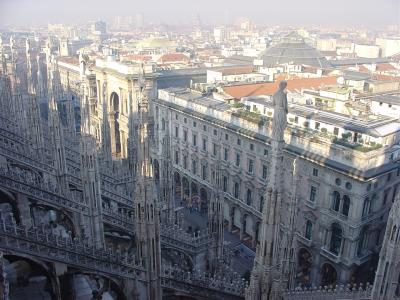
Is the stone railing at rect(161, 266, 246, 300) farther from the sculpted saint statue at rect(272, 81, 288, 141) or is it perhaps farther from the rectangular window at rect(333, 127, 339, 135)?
the rectangular window at rect(333, 127, 339, 135)

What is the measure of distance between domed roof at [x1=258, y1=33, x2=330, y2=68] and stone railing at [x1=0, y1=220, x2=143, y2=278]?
77251mm

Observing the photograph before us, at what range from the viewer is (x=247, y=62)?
97688 mm

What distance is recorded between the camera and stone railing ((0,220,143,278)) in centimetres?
1819

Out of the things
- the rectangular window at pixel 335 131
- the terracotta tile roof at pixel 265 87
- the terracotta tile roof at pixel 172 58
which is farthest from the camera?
the terracotta tile roof at pixel 172 58

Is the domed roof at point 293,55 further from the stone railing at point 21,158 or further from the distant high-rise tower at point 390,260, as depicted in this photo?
the distant high-rise tower at point 390,260

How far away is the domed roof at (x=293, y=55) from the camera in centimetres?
9225

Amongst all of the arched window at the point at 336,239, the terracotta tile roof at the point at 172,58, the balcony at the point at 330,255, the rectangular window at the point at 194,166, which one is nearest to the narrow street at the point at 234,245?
the rectangular window at the point at 194,166

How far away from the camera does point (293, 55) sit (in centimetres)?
9375

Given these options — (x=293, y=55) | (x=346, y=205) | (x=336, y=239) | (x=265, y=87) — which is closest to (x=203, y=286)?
(x=346, y=205)

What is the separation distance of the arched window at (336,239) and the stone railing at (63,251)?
19775mm

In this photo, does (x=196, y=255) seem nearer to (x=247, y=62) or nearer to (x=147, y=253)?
(x=147, y=253)

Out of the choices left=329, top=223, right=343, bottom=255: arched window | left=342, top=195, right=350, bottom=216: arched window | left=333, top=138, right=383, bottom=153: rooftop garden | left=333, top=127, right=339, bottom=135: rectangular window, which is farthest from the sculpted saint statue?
left=333, top=127, right=339, bottom=135: rectangular window

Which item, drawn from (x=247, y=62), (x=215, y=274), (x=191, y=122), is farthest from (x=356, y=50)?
(x=215, y=274)

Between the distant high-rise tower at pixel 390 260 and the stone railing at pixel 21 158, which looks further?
the stone railing at pixel 21 158
